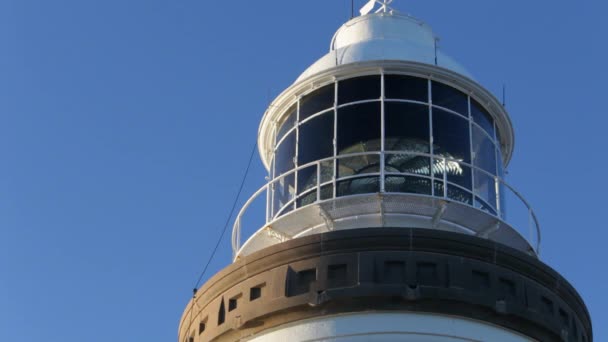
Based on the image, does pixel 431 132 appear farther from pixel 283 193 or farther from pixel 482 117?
pixel 283 193

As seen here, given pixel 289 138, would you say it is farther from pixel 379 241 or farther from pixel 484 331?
pixel 484 331

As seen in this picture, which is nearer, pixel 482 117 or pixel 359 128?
pixel 359 128

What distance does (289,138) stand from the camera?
69.9 feet

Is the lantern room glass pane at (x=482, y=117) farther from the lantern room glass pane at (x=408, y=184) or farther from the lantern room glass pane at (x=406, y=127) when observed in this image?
the lantern room glass pane at (x=408, y=184)

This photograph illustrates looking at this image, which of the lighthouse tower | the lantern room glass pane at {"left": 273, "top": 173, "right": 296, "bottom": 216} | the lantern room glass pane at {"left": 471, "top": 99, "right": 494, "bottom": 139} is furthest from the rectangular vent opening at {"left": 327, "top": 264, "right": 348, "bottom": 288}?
the lantern room glass pane at {"left": 471, "top": 99, "right": 494, "bottom": 139}

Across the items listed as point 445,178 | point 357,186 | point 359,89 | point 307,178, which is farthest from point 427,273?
point 359,89

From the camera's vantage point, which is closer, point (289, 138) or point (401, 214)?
point (401, 214)

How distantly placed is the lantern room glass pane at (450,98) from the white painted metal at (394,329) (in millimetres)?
3854

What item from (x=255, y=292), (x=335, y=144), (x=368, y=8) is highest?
(x=368, y=8)

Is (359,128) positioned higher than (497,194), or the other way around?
(359,128)

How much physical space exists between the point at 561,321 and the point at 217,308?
185 inches

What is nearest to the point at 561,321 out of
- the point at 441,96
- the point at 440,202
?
the point at 440,202

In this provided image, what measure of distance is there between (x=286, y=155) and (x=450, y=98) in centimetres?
259

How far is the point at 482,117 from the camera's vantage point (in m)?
21.4
